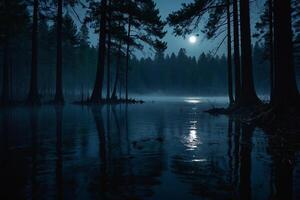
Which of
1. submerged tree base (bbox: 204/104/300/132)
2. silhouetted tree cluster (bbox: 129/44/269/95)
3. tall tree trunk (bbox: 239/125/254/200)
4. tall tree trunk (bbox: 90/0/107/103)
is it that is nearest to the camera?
tall tree trunk (bbox: 239/125/254/200)

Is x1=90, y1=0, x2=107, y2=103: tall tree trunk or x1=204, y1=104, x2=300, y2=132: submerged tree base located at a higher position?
x1=90, y1=0, x2=107, y2=103: tall tree trunk

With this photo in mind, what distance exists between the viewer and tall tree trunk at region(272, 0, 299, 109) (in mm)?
9117

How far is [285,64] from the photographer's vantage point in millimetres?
9250

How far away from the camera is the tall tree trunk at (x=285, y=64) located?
912 cm

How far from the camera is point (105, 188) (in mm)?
3223

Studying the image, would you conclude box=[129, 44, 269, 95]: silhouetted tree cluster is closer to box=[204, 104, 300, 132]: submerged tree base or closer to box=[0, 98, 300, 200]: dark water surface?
box=[204, 104, 300, 132]: submerged tree base

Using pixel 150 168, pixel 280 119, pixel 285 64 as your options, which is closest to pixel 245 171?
pixel 150 168

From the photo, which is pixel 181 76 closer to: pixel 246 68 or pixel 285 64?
pixel 246 68

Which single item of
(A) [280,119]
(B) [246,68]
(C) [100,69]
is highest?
(C) [100,69]

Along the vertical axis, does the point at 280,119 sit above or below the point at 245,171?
above

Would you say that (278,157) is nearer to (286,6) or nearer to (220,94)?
(286,6)

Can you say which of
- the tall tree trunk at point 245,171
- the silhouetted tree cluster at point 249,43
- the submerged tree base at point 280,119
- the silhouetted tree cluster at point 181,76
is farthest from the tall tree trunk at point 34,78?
the silhouetted tree cluster at point 181,76

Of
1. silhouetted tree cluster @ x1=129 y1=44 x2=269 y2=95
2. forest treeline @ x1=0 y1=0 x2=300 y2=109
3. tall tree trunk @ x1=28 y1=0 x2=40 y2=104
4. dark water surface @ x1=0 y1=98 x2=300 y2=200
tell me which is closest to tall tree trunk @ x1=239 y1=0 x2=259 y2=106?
forest treeline @ x1=0 y1=0 x2=300 y2=109

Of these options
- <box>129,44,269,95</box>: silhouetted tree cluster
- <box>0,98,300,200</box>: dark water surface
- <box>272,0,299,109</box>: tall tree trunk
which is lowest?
<box>0,98,300,200</box>: dark water surface
